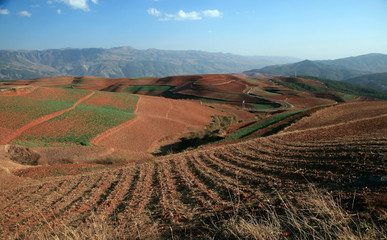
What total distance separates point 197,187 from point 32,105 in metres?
26.4

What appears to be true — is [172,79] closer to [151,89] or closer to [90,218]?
[151,89]

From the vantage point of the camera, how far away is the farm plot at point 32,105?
21.5 m

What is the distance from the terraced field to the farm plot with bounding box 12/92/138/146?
1047 centimetres

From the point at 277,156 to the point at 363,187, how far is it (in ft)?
17.1

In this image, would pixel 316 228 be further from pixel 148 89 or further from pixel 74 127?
pixel 148 89

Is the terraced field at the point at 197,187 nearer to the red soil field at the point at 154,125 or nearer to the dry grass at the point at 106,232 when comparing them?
the dry grass at the point at 106,232

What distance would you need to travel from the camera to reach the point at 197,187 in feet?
25.2

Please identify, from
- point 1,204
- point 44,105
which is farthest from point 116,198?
point 44,105

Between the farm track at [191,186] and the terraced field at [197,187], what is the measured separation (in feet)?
0.07

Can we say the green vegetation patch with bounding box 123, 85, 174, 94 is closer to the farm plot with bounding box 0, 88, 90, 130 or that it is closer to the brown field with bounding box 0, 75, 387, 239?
the farm plot with bounding box 0, 88, 90, 130

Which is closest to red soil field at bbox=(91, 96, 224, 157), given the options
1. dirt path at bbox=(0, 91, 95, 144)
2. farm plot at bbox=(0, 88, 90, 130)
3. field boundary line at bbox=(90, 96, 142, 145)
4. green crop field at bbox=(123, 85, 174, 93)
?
field boundary line at bbox=(90, 96, 142, 145)

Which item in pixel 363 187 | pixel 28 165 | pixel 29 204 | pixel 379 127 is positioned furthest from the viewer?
pixel 28 165

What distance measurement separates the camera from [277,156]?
10.4 m

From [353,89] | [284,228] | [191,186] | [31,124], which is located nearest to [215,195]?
[191,186]
